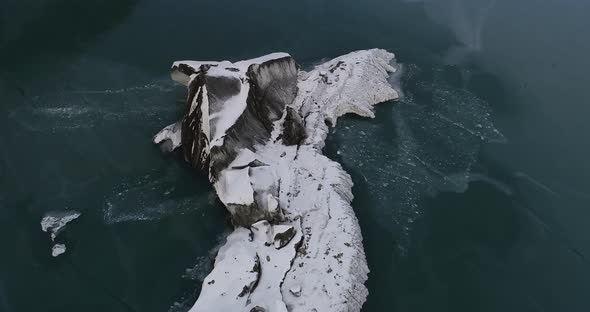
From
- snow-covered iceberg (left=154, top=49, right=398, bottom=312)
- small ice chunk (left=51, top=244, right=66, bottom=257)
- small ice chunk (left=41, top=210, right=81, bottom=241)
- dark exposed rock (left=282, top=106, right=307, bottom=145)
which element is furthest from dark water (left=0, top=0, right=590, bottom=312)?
dark exposed rock (left=282, top=106, right=307, bottom=145)

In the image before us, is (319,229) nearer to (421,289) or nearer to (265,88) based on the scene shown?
(421,289)

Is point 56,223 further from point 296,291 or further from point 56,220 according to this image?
point 296,291

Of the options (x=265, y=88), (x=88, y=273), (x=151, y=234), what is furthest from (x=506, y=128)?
(x=88, y=273)

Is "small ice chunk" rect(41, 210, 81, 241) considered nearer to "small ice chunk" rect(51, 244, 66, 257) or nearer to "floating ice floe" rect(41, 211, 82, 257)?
"floating ice floe" rect(41, 211, 82, 257)

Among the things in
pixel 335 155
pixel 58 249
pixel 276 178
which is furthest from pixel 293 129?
pixel 58 249

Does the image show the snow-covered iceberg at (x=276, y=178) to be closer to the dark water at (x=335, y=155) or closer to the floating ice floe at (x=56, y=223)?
the dark water at (x=335, y=155)

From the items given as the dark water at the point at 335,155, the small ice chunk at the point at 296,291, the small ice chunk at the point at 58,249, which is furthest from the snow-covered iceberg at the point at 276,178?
the small ice chunk at the point at 58,249
